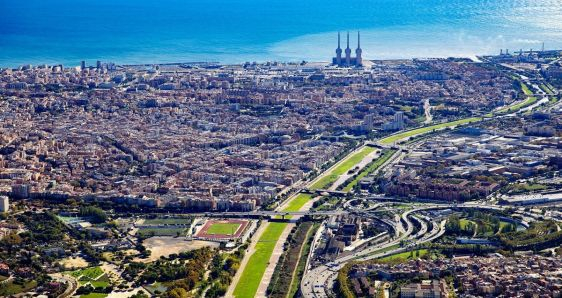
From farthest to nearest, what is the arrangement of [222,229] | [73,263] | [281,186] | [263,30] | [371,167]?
[263,30], [371,167], [281,186], [222,229], [73,263]

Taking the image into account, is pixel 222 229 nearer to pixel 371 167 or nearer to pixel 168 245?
pixel 168 245

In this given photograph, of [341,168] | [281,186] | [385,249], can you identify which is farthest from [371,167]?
[385,249]

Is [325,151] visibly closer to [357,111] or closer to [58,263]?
[357,111]

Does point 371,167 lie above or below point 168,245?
above

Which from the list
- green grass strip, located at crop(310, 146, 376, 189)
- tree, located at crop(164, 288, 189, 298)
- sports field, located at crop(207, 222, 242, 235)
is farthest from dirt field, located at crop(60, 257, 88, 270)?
green grass strip, located at crop(310, 146, 376, 189)

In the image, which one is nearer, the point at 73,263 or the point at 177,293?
the point at 177,293

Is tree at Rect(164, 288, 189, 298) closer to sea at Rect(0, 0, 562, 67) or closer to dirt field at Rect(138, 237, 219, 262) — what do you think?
dirt field at Rect(138, 237, 219, 262)

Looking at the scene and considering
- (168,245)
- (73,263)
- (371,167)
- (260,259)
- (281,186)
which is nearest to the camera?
(73,263)
